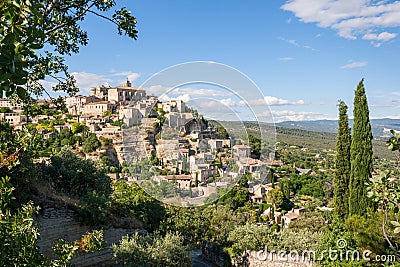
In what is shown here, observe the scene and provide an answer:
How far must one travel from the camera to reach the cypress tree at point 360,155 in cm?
834

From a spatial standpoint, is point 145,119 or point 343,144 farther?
point 343,144

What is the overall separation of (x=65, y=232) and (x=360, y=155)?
736 centimetres

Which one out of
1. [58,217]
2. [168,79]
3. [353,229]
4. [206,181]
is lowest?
[353,229]

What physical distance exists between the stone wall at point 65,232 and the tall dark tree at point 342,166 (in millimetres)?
6288

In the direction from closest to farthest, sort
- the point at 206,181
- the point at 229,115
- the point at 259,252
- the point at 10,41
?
1. the point at 10,41
2. the point at 229,115
3. the point at 206,181
4. the point at 259,252

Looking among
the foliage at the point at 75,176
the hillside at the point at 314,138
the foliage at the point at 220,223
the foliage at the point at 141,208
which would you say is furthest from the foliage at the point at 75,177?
the hillside at the point at 314,138

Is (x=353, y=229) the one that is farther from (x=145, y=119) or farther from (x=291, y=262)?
(x=145, y=119)

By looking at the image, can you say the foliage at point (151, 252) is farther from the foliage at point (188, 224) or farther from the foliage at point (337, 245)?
the foliage at point (188, 224)

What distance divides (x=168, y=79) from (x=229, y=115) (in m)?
1.34

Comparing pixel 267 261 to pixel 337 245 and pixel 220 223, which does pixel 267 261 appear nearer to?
pixel 337 245

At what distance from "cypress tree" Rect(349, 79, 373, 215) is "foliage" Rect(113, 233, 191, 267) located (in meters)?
4.57

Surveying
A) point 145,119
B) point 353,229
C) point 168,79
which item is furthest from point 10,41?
point 353,229

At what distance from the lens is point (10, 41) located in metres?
0.82

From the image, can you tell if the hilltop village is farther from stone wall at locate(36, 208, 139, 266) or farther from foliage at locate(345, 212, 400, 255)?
foliage at locate(345, 212, 400, 255)
